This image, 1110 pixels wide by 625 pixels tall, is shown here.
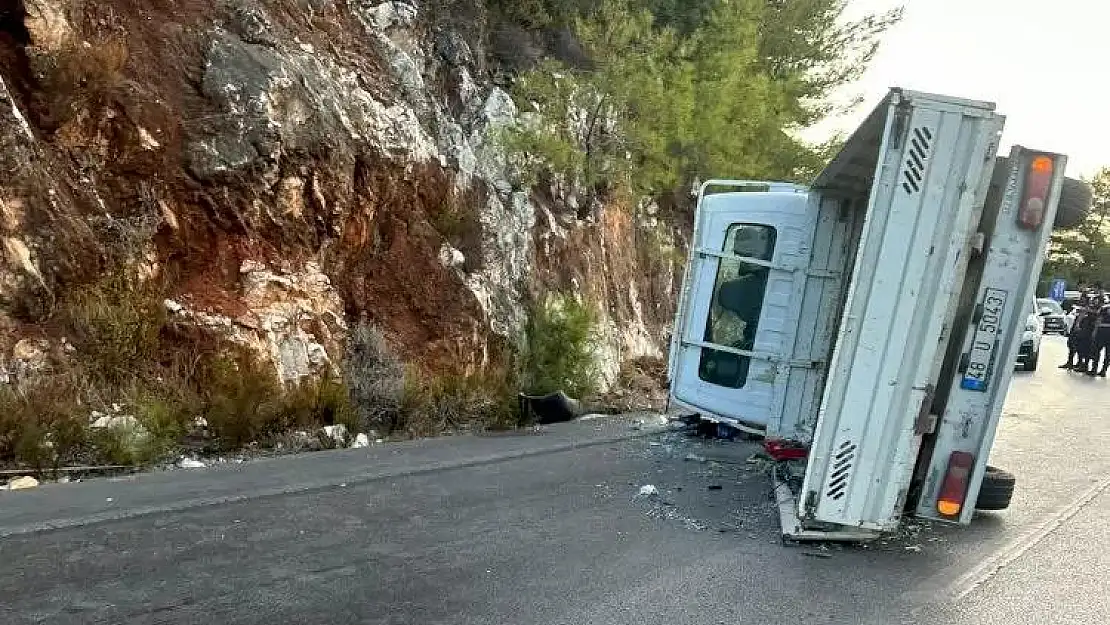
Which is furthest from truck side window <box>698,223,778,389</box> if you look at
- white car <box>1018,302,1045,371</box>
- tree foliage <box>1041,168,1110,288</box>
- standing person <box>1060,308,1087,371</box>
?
tree foliage <box>1041,168,1110,288</box>

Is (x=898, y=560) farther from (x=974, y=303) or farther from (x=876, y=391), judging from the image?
(x=974, y=303)

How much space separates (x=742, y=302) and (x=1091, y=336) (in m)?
14.2

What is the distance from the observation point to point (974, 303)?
213 inches

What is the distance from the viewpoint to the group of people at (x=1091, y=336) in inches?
711

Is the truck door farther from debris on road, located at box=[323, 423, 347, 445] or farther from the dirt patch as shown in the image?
the dirt patch

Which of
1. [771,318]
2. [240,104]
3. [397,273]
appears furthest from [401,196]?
[771,318]

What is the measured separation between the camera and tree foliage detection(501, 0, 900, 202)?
13.7 m

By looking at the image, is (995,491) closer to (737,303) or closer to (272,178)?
(737,303)

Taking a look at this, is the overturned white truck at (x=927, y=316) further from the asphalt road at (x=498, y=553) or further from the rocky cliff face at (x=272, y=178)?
the rocky cliff face at (x=272, y=178)

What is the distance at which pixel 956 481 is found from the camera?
5.58 m

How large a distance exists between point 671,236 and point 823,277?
10.5 meters

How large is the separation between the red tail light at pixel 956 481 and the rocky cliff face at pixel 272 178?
601 cm

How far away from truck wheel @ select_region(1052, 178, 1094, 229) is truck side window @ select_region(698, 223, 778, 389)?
2398mm

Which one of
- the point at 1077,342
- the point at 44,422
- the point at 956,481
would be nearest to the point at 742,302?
the point at 956,481
